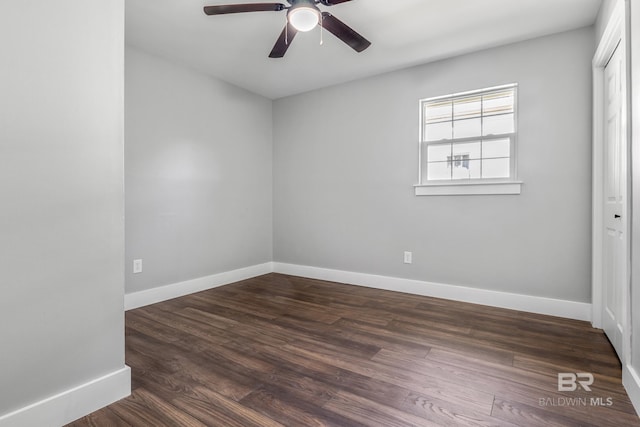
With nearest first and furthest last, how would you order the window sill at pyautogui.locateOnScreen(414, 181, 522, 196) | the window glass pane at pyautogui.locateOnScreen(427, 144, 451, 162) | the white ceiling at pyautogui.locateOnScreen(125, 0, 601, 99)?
the white ceiling at pyautogui.locateOnScreen(125, 0, 601, 99), the window sill at pyautogui.locateOnScreen(414, 181, 522, 196), the window glass pane at pyautogui.locateOnScreen(427, 144, 451, 162)

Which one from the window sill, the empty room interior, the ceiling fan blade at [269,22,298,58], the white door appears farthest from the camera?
the window sill

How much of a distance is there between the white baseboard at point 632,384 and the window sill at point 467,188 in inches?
65.3

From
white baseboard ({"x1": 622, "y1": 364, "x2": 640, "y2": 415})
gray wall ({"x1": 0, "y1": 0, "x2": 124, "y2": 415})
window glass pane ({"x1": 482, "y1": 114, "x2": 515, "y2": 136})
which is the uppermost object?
window glass pane ({"x1": 482, "y1": 114, "x2": 515, "y2": 136})

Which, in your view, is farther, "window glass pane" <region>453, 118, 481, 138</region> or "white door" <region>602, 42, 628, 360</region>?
"window glass pane" <region>453, 118, 481, 138</region>

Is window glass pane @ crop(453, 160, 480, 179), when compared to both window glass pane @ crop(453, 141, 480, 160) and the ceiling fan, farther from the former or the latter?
the ceiling fan

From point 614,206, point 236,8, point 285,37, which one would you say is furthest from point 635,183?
point 236,8

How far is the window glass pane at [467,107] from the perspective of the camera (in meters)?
3.20

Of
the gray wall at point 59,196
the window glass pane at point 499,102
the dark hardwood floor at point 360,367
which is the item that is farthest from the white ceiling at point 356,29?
the dark hardwood floor at point 360,367

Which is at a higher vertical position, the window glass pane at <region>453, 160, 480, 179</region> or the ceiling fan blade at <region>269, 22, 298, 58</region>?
the ceiling fan blade at <region>269, 22, 298, 58</region>

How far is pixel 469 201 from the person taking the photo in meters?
3.19

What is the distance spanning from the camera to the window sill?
2.96 m

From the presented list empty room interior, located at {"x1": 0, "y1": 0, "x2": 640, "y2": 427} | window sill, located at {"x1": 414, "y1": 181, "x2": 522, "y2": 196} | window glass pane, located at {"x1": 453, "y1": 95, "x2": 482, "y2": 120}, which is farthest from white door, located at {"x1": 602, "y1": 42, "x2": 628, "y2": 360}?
window glass pane, located at {"x1": 453, "y1": 95, "x2": 482, "y2": 120}

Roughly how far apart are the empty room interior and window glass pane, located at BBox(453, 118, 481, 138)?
0.12ft

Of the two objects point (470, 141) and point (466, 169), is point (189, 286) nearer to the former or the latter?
Result: point (466, 169)
